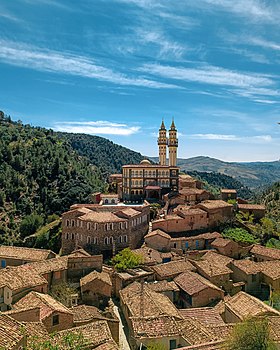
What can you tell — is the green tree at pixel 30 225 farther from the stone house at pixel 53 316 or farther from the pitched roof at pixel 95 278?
the stone house at pixel 53 316

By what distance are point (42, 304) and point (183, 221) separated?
928 inches

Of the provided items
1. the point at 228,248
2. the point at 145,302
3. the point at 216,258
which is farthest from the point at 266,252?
the point at 145,302

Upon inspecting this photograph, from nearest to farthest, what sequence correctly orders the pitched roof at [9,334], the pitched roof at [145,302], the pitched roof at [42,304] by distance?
the pitched roof at [9,334], the pitched roof at [42,304], the pitched roof at [145,302]

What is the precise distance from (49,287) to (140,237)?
15.3 meters

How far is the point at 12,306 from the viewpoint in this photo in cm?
2506

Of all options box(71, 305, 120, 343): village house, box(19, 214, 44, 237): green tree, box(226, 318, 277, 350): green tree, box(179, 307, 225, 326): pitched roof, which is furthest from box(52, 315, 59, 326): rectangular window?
box(19, 214, 44, 237): green tree

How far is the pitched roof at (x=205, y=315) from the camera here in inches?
952

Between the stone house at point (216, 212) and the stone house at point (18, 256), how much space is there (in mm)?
19244

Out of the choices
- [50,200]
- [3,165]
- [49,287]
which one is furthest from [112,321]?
[3,165]

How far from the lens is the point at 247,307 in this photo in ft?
78.4

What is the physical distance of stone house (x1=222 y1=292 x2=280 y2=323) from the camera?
23.0 metres

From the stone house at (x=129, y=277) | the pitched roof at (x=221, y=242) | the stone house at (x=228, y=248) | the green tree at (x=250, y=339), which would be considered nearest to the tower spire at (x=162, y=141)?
the pitched roof at (x=221, y=242)

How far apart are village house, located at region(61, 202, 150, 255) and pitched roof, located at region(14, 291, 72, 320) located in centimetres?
1494

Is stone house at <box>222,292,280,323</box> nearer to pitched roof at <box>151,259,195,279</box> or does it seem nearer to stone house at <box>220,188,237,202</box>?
pitched roof at <box>151,259,195,279</box>
